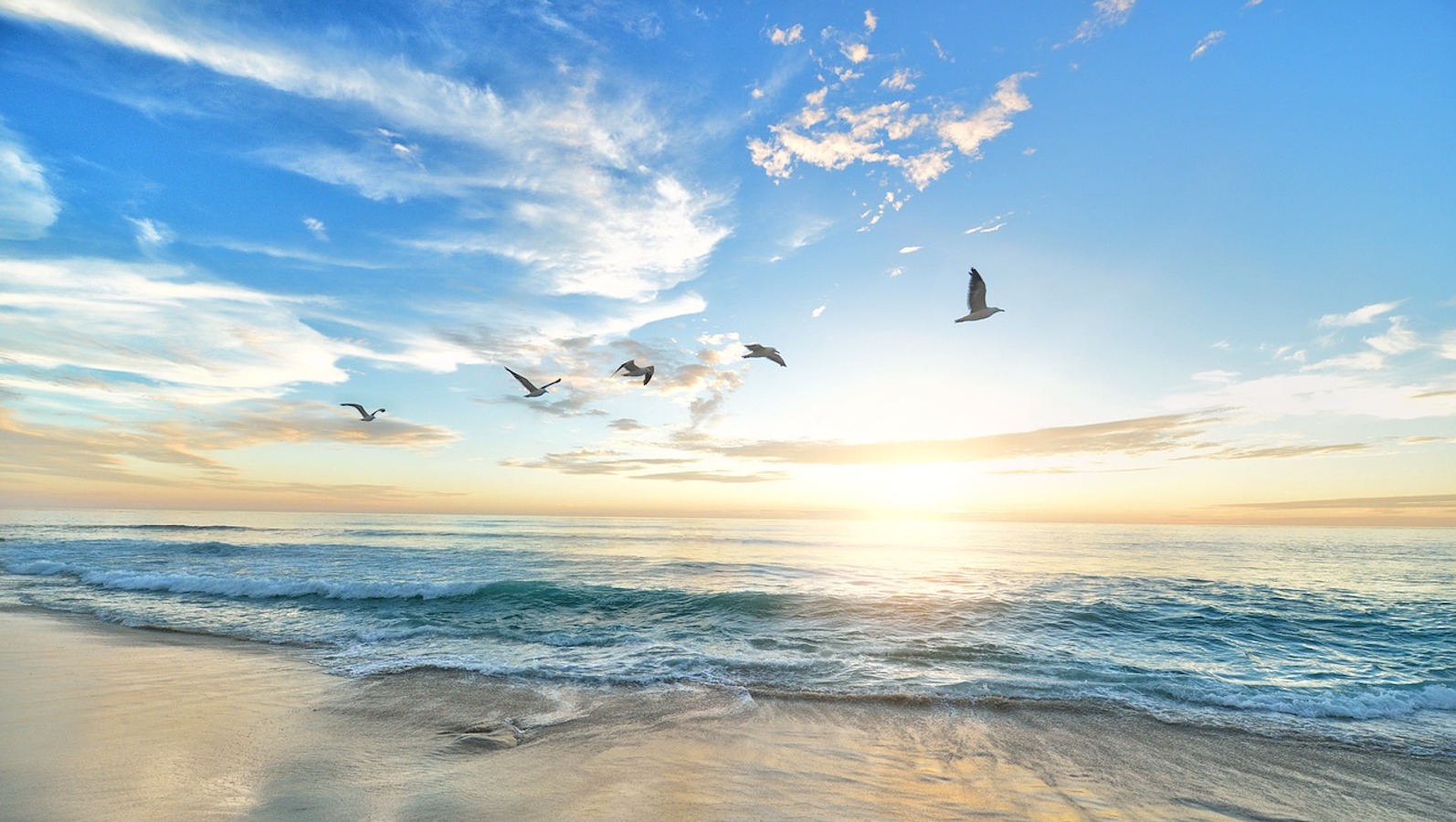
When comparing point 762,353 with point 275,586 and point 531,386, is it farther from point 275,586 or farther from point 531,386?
point 275,586

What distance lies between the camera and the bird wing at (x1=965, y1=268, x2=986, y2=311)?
38.7 feet

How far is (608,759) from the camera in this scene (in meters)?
6.81

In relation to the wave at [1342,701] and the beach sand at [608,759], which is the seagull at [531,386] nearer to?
the beach sand at [608,759]

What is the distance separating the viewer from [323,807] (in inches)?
217

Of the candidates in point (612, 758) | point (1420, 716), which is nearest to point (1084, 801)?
point (612, 758)

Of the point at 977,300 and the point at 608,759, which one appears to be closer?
the point at 608,759

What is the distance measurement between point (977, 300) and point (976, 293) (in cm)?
19

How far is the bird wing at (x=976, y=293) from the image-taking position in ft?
38.7

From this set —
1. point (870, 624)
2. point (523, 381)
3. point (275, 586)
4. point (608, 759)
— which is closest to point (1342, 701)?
point (870, 624)

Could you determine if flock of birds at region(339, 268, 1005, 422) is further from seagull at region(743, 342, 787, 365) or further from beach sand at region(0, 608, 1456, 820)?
beach sand at region(0, 608, 1456, 820)

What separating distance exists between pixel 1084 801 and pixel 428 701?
8.39 metres

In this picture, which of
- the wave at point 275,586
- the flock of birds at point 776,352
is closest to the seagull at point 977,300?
the flock of birds at point 776,352

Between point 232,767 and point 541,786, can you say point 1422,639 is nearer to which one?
point 541,786

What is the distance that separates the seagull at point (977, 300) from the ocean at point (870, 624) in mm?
6679
